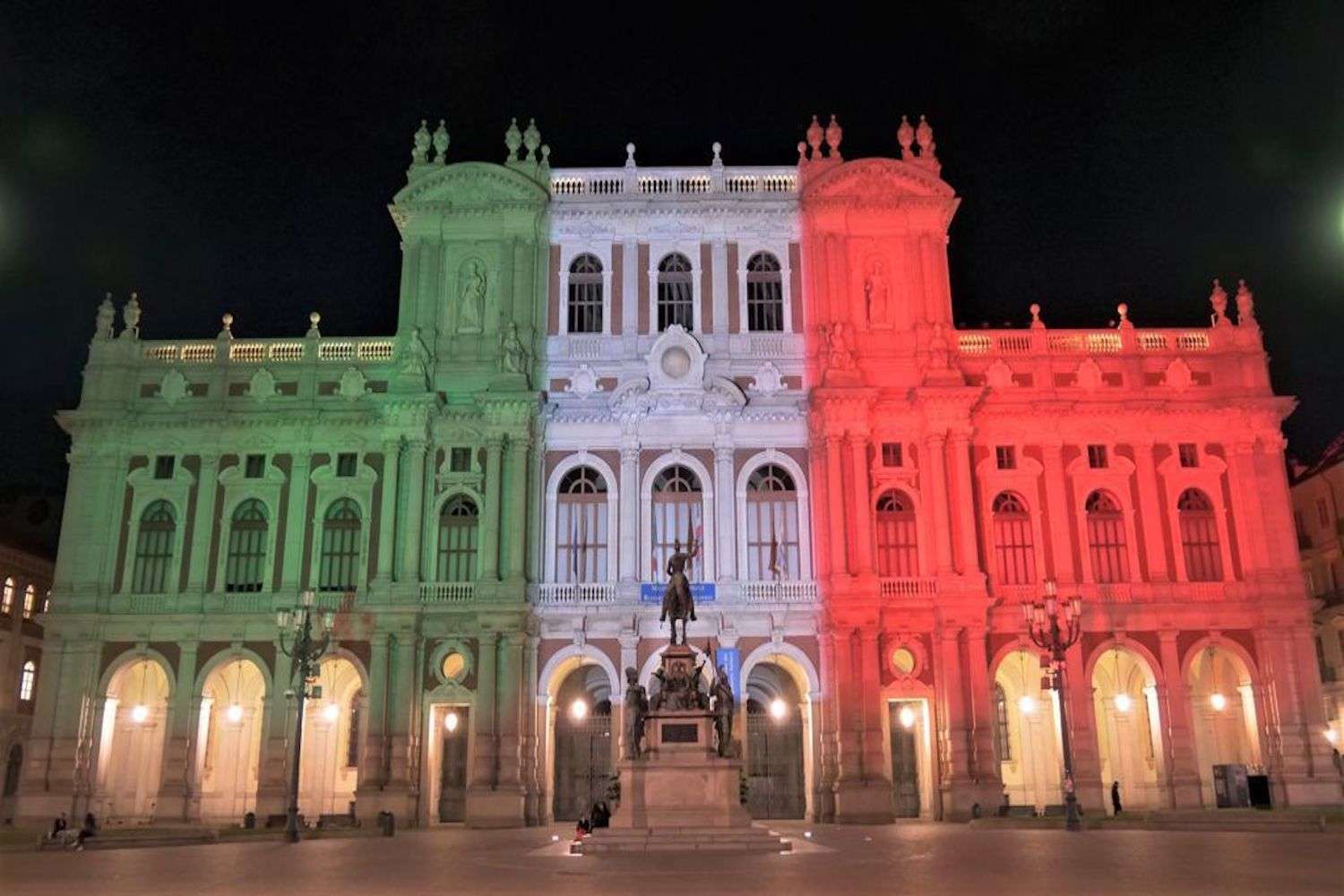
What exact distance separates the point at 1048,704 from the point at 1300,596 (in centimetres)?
885

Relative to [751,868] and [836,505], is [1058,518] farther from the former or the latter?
[751,868]

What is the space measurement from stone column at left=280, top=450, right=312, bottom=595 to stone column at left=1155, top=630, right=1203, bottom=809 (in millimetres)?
28775

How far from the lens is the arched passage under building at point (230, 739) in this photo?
40.3m

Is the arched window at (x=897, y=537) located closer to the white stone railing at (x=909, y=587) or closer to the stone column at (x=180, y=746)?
the white stone railing at (x=909, y=587)

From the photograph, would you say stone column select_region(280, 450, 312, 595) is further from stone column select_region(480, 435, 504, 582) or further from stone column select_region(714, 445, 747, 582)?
stone column select_region(714, 445, 747, 582)

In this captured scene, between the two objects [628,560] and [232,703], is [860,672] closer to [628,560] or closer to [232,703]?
[628,560]

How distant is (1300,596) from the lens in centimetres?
3925

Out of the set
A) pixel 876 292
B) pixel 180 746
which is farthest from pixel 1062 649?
pixel 180 746

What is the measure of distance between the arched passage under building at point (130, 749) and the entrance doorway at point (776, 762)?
63.9 feet

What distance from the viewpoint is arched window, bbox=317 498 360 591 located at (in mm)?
40125

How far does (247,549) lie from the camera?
134 feet

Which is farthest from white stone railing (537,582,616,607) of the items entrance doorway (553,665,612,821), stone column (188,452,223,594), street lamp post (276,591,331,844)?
stone column (188,452,223,594)

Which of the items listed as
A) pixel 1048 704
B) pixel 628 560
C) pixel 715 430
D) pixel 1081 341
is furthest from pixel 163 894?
pixel 1081 341

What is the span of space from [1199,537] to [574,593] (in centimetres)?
2140
